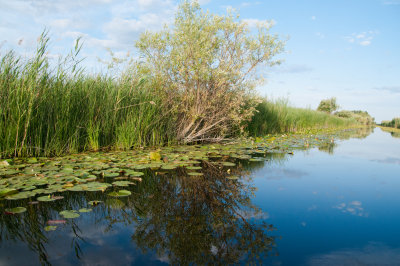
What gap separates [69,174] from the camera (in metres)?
3.67

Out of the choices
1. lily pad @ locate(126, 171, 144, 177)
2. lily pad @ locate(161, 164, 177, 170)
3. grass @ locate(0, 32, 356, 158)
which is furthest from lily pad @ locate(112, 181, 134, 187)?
grass @ locate(0, 32, 356, 158)

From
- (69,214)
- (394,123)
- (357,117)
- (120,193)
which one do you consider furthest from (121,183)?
(357,117)

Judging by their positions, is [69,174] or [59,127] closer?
[69,174]

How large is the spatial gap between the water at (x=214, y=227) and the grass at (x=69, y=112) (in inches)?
91.8

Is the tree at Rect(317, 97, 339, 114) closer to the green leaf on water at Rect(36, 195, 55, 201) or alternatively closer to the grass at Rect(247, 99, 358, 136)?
the grass at Rect(247, 99, 358, 136)

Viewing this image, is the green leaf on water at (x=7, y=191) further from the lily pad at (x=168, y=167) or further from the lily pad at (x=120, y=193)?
the lily pad at (x=168, y=167)

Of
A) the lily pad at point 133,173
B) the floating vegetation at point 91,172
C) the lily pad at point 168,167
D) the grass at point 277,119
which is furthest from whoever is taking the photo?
the grass at point 277,119

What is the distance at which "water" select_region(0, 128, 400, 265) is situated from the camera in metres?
1.84

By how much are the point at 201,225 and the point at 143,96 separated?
4.70 m

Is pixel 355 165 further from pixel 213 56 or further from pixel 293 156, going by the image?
pixel 213 56

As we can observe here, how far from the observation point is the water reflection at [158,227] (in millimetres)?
1849

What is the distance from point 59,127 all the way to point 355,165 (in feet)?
18.9

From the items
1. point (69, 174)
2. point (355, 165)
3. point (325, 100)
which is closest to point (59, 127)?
point (69, 174)

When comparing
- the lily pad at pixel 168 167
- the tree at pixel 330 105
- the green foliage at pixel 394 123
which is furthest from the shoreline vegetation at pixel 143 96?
the green foliage at pixel 394 123
